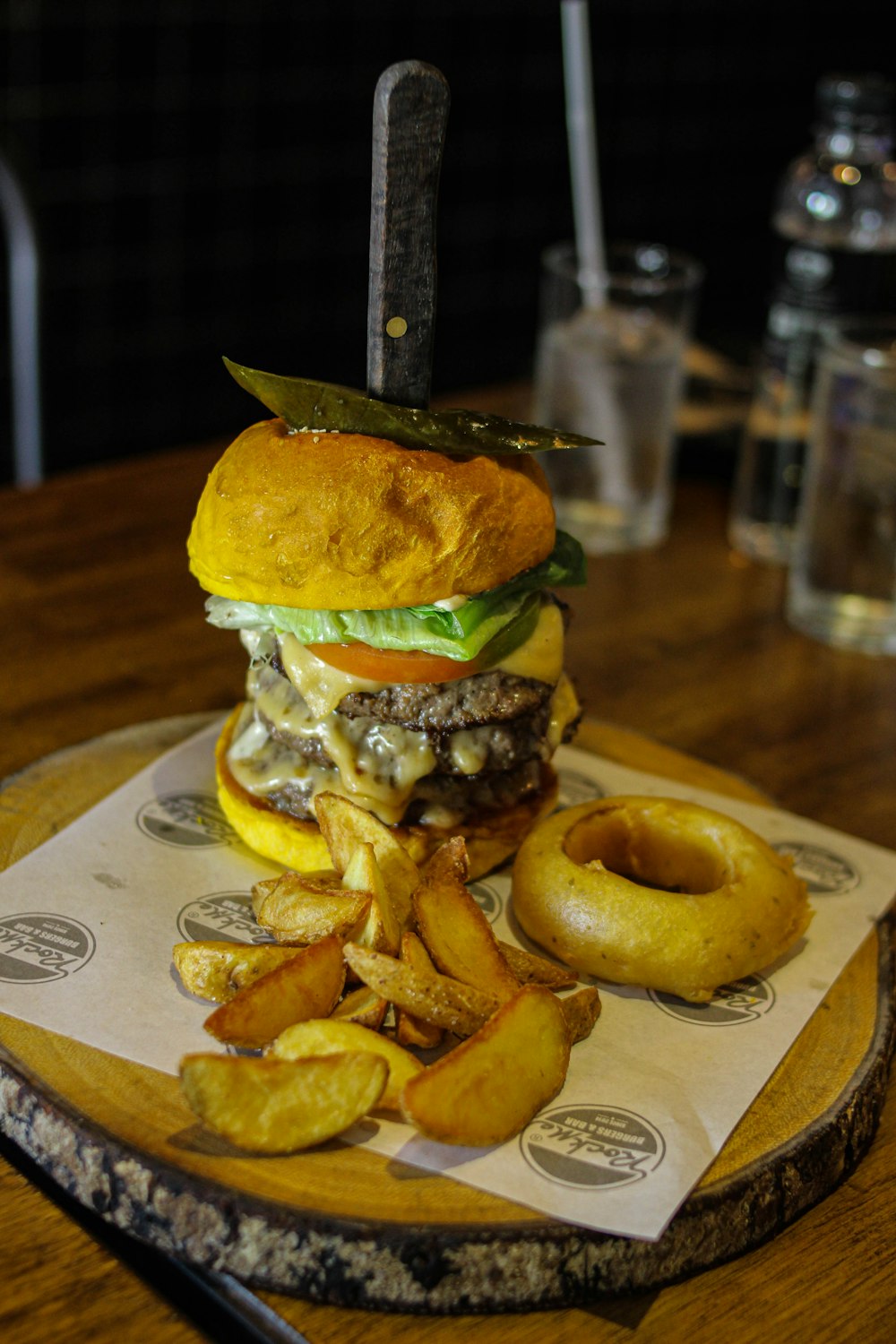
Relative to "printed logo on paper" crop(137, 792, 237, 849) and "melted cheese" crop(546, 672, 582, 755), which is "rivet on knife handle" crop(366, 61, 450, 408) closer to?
"melted cheese" crop(546, 672, 582, 755)

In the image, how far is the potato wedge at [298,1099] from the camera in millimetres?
1375

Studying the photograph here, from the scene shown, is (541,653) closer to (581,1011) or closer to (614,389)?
(581,1011)

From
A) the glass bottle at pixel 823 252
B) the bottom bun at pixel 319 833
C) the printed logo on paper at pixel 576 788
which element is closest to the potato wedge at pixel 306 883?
the bottom bun at pixel 319 833

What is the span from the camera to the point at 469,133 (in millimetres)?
6074

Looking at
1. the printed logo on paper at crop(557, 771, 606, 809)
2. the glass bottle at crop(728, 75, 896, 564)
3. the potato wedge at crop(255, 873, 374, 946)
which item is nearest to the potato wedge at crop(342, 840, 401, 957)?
the potato wedge at crop(255, 873, 374, 946)

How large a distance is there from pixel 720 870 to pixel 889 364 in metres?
1.31

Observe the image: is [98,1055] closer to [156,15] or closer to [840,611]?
[840,611]

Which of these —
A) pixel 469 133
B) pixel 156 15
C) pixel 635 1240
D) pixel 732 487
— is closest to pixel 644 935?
pixel 635 1240

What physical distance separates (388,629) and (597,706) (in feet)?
2.94

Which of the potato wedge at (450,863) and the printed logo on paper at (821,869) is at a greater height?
the potato wedge at (450,863)

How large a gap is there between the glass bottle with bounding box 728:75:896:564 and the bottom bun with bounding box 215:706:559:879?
1.52 m

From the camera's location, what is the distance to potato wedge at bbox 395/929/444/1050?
1565mm

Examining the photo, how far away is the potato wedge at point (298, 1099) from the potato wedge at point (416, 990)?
0.11 m

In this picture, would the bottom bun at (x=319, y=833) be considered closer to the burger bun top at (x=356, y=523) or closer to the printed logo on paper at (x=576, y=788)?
the printed logo on paper at (x=576, y=788)
